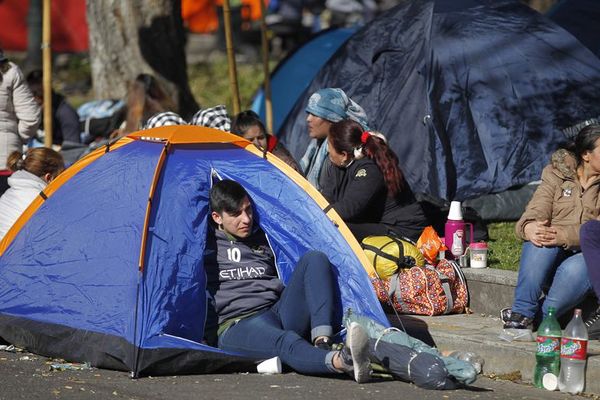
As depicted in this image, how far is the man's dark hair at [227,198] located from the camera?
23.2 ft

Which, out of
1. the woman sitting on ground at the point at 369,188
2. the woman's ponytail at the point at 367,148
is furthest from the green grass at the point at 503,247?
the woman's ponytail at the point at 367,148

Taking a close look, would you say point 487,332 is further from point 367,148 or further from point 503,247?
point 503,247

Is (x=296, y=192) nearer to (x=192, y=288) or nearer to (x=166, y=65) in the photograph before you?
(x=192, y=288)

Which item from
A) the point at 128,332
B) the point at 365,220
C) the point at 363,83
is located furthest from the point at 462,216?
the point at 128,332

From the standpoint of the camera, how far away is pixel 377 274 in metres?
7.48

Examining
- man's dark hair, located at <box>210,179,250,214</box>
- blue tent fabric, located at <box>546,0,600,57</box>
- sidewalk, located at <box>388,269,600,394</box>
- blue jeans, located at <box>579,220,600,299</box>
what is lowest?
sidewalk, located at <box>388,269,600,394</box>

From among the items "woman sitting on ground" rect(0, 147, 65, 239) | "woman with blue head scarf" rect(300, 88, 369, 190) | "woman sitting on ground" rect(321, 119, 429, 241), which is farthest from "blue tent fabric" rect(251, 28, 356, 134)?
"woman sitting on ground" rect(321, 119, 429, 241)

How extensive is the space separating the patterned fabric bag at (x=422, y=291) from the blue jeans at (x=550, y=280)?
0.69 meters

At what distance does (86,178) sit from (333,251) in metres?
1.58

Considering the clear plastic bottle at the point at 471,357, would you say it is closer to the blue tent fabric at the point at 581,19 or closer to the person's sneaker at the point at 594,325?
the person's sneaker at the point at 594,325

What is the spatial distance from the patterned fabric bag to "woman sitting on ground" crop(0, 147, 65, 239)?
2.57 meters

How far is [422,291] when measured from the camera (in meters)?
7.60

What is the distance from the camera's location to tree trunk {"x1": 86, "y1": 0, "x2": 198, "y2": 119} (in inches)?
520

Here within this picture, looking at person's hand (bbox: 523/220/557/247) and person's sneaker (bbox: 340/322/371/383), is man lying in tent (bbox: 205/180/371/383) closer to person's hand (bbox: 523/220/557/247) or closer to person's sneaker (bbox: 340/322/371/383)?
person's sneaker (bbox: 340/322/371/383)
